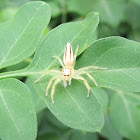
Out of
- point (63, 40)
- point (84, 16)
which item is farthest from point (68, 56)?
point (84, 16)

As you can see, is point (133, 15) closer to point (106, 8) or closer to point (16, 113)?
point (106, 8)

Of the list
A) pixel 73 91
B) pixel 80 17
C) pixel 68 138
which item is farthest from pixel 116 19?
pixel 73 91

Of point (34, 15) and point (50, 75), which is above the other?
point (34, 15)

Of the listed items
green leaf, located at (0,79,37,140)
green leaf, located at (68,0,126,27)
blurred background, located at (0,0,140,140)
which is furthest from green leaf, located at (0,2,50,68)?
green leaf, located at (68,0,126,27)

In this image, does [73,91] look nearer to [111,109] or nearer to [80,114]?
[80,114]

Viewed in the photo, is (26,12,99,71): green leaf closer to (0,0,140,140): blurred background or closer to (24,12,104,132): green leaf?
(24,12,104,132): green leaf

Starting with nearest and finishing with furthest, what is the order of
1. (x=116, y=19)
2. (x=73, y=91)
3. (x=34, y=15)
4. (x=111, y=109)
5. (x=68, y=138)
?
(x=73, y=91)
(x=34, y=15)
(x=111, y=109)
(x=68, y=138)
(x=116, y=19)

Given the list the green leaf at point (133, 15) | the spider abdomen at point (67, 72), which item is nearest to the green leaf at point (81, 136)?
the spider abdomen at point (67, 72)
